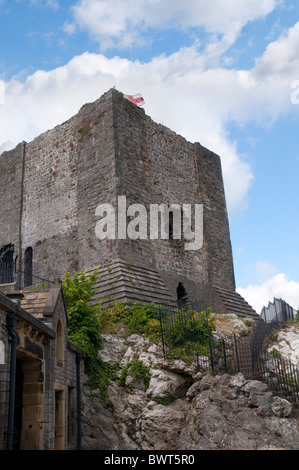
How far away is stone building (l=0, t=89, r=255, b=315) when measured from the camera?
64.4ft

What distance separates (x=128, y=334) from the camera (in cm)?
1538

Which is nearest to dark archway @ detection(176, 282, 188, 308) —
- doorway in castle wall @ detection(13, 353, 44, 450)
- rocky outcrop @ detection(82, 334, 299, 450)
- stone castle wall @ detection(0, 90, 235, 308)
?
stone castle wall @ detection(0, 90, 235, 308)

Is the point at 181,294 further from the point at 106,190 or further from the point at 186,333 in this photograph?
the point at 186,333

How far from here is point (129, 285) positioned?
17.6 m

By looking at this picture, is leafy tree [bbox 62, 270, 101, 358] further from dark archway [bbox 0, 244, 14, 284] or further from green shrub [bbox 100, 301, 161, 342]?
dark archway [bbox 0, 244, 14, 284]

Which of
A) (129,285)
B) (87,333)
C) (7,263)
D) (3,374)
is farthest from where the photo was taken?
(7,263)

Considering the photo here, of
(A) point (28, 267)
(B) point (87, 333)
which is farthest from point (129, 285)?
(A) point (28, 267)

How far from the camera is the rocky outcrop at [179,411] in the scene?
11.0 m

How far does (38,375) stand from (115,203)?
33.7ft

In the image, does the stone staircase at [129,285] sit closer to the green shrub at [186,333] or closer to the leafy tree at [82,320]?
the leafy tree at [82,320]

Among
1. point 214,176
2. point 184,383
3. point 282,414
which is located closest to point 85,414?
point 184,383

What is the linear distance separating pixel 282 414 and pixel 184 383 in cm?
308

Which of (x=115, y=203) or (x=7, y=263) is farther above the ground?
(x=115, y=203)

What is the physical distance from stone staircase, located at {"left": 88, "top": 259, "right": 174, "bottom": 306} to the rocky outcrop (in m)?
2.49
